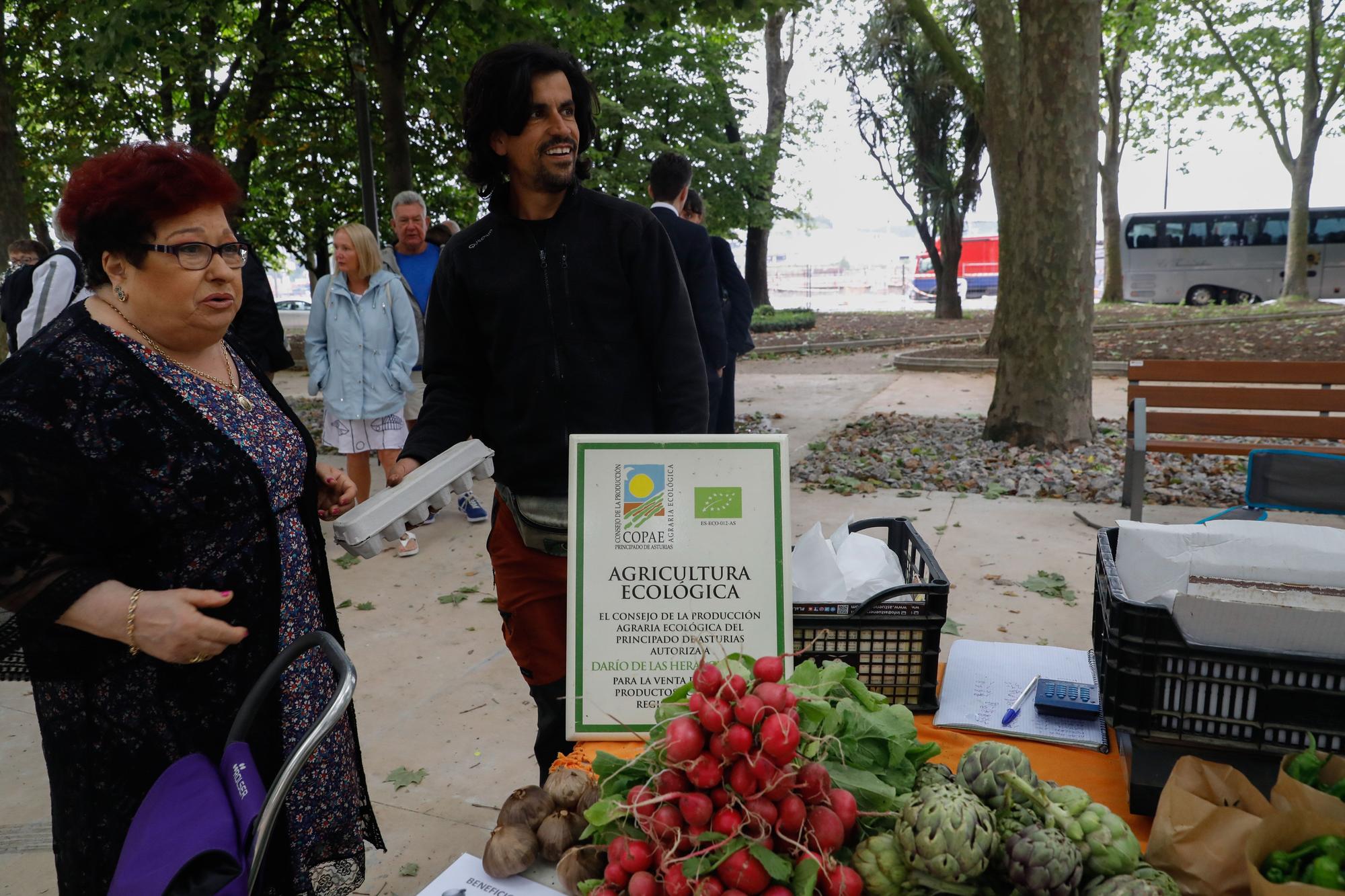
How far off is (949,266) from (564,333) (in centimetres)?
2506

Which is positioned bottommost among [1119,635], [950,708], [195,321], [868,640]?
[950,708]

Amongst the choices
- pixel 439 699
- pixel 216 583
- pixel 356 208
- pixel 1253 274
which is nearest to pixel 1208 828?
pixel 216 583

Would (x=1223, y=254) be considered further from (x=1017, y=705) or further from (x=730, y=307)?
(x=1017, y=705)

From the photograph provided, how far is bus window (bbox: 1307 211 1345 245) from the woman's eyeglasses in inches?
1286

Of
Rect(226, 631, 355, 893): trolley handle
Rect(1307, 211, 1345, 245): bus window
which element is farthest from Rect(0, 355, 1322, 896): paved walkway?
Rect(1307, 211, 1345, 245): bus window

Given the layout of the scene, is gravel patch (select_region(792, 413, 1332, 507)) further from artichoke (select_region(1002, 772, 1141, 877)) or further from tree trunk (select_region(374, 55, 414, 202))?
artichoke (select_region(1002, 772, 1141, 877))

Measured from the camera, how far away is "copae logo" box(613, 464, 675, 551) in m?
1.87

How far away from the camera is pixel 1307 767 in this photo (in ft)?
4.64

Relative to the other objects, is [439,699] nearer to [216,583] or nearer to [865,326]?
[216,583]

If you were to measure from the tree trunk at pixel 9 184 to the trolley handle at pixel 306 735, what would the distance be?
40.1ft

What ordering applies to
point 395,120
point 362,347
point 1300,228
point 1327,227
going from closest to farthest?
1. point 362,347
2. point 395,120
3. point 1300,228
4. point 1327,227

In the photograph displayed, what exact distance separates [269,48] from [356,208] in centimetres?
583

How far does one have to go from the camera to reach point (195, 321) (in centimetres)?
194

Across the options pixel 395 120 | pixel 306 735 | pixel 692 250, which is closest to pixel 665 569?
pixel 306 735
